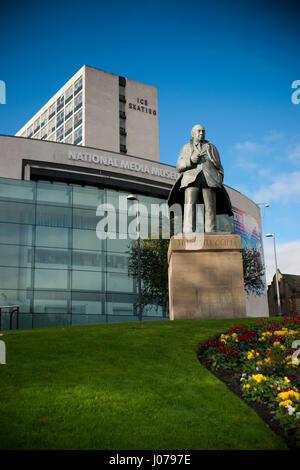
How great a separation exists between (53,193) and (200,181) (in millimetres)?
22508

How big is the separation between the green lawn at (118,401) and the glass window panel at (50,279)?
2427 cm

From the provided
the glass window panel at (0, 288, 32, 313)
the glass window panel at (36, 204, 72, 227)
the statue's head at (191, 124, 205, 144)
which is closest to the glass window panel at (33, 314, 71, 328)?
the glass window panel at (0, 288, 32, 313)

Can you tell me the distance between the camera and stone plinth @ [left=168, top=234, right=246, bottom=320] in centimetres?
1509

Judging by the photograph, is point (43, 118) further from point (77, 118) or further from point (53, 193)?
point (53, 193)

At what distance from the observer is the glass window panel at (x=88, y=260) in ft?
117

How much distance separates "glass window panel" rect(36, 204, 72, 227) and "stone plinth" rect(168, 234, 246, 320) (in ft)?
72.1

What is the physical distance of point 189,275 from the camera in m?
15.3

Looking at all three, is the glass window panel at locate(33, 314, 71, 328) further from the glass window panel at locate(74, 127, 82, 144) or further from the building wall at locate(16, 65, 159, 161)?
the glass window panel at locate(74, 127, 82, 144)

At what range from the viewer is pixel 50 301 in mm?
34250

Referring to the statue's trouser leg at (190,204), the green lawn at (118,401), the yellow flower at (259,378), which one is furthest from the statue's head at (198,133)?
the yellow flower at (259,378)

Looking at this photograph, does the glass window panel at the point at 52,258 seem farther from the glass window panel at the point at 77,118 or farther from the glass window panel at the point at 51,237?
the glass window panel at the point at 77,118
